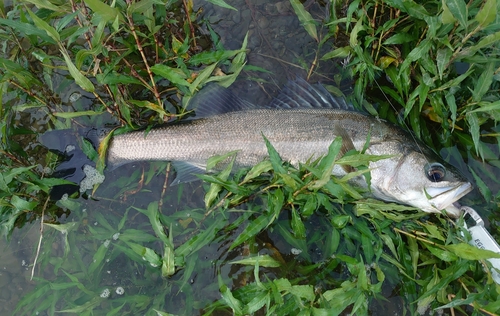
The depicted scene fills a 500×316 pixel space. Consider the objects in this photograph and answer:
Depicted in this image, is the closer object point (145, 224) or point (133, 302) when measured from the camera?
point (133, 302)

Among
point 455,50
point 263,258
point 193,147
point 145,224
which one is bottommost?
point 145,224

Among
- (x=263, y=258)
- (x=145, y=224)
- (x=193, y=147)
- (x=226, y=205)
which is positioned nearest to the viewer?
(x=263, y=258)

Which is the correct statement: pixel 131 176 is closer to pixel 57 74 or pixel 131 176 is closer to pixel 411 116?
pixel 57 74

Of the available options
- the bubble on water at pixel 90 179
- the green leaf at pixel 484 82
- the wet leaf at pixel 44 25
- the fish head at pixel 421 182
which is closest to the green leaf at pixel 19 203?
the bubble on water at pixel 90 179

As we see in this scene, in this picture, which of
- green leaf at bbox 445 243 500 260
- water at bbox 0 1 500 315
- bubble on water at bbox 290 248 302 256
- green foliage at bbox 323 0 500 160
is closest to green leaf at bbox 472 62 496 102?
green foliage at bbox 323 0 500 160

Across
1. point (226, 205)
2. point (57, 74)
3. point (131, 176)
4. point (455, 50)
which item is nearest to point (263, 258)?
point (226, 205)

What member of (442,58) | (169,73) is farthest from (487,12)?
(169,73)
